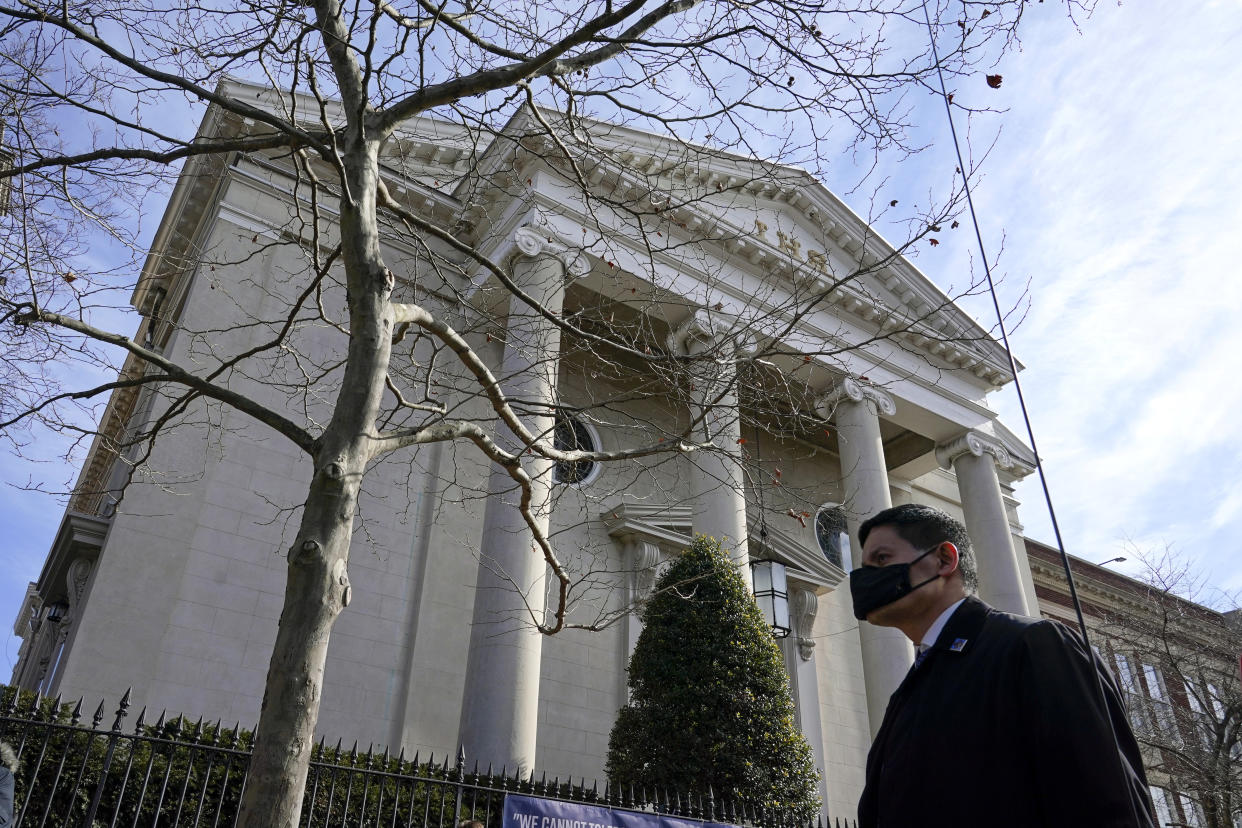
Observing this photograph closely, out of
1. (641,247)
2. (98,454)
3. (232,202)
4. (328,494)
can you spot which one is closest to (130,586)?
(232,202)

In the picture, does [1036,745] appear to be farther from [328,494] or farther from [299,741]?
[328,494]

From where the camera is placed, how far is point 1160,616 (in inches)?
870

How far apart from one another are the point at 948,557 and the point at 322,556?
3234 mm

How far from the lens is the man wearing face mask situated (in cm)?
222

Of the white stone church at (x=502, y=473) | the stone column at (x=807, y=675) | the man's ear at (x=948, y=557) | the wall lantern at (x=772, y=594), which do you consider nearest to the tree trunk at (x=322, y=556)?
the white stone church at (x=502, y=473)

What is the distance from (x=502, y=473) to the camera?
12.3 m

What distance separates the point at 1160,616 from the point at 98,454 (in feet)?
84.2

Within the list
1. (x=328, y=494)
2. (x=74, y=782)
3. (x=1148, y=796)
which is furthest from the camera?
(x=74, y=782)

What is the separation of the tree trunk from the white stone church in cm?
207

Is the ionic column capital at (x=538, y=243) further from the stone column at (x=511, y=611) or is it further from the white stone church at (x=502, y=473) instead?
the stone column at (x=511, y=611)

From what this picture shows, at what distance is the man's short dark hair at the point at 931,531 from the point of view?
323cm

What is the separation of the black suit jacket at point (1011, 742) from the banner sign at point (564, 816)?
559 cm

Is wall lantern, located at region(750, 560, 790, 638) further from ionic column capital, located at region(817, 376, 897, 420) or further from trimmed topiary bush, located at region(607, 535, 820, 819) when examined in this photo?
ionic column capital, located at region(817, 376, 897, 420)

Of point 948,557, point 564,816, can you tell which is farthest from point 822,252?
point 948,557
